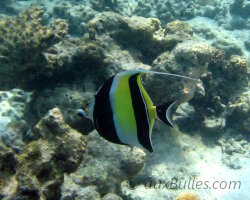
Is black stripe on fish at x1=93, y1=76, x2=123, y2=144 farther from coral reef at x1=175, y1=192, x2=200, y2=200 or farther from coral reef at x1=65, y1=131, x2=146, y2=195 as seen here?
coral reef at x1=175, y1=192, x2=200, y2=200

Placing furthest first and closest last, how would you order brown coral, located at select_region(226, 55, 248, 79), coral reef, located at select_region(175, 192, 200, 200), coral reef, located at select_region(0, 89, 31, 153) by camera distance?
brown coral, located at select_region(226, 55, 248, 79)
coral reef, located at select_region(0, 89, 31, 153)
coral reef, located at select_region(175, 192, 200, 200)

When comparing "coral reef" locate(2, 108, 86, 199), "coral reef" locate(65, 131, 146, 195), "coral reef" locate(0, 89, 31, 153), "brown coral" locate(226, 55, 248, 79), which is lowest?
"coral reef" locate(0, 89, 31, 153)

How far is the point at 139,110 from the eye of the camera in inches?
55.4

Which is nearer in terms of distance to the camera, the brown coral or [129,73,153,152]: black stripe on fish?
[129,73,153,152]: black stripe on fish

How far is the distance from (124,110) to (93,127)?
3.63 m

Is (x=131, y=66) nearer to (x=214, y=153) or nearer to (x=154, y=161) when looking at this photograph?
(x=154, y=161)

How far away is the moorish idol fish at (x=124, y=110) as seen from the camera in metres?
1.38

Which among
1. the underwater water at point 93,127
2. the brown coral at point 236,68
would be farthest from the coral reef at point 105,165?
the brown coral at point 236,68

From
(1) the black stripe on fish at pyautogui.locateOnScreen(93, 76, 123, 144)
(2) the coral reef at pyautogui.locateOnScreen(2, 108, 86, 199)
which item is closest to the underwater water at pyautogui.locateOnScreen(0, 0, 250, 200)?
(2) the coral reef at pyautogui.locateOnScreen(2, 108, 86, 199)

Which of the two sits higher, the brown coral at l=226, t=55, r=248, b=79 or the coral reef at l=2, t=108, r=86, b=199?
the brown coral at l=226, t=55, r=248, b=79

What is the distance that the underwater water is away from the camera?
3.38m

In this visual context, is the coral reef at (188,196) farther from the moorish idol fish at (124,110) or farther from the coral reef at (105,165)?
the moorish idol fish at (124,110)

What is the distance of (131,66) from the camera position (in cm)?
550

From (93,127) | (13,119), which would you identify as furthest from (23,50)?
(13,119)
